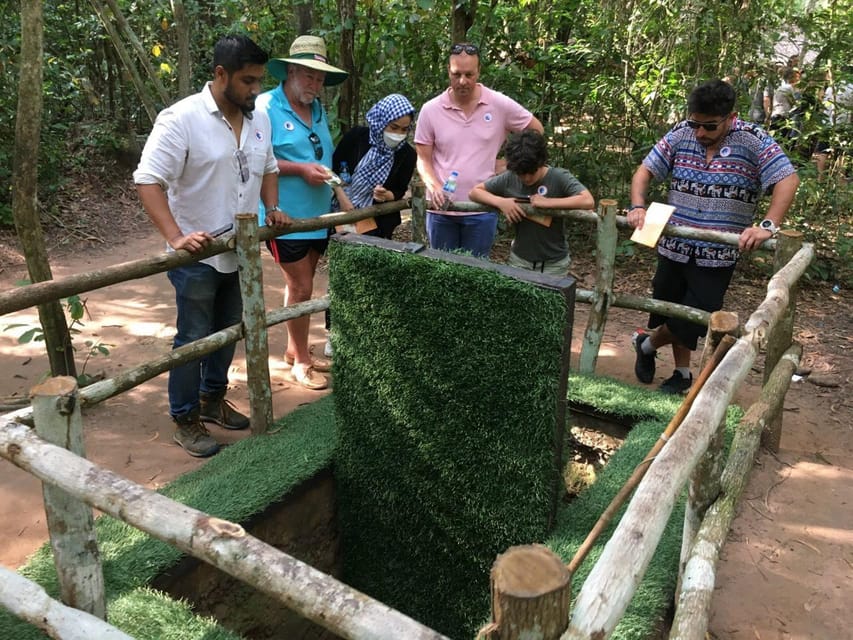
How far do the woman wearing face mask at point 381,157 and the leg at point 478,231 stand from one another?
421 mm

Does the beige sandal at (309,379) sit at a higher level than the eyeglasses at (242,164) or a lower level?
lower

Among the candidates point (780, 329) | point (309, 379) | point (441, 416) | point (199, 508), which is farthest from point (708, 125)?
point (199, 508)

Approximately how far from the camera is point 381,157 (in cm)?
387

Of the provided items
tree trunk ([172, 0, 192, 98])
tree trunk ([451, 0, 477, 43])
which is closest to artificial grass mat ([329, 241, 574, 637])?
tree trunk ([451, 0, 477, 43])

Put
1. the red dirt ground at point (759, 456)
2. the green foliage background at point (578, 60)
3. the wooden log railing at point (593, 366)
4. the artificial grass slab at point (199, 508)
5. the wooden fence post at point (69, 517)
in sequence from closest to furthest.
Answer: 1. the wooden log railing at point (593, 366)
2. the wooden fence post at point (69, 517)
3. the artificial grass slab at point (199, 508)
4. the red dirt ground at point (759, 456)
5. the green foliage background at point (578, 60)

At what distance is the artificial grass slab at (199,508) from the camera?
2037 millimetres

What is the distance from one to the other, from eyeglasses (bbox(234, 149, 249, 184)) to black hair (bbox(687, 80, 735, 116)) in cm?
204

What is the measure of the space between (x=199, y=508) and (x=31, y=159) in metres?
1.94

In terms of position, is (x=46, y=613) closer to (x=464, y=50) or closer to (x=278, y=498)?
(x=278, y=498)

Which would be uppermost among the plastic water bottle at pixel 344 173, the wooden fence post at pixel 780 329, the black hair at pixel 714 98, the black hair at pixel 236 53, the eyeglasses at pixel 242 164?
the black hair at pixel 236 53

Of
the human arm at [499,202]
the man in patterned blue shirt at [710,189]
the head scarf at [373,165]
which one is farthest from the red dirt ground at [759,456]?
the human arm at [499,202]

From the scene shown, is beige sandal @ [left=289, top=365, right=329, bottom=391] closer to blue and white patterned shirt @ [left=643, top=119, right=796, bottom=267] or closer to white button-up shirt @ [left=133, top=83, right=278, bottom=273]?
white button-up shirt @ [left=133, top=83, right=278, bottom=273]

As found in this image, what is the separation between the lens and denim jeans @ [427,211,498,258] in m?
4.03

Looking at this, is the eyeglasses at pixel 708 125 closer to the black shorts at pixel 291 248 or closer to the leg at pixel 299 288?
the black shorts at pixel 291 248
